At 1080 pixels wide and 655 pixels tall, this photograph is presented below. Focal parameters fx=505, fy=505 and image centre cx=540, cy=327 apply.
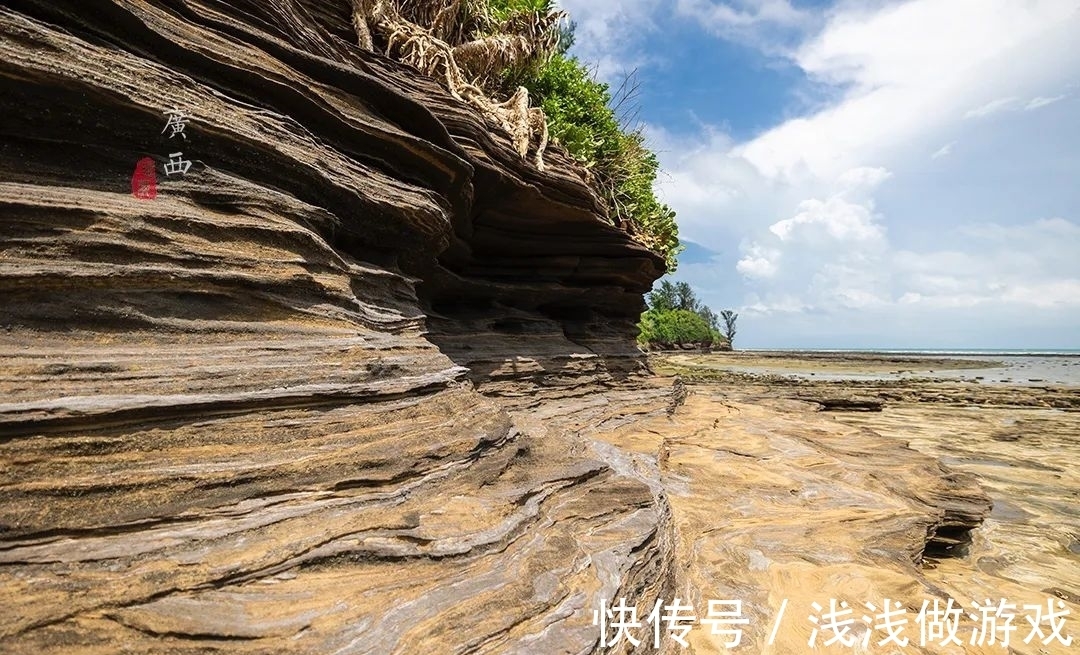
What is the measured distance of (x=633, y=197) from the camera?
39.0 feet

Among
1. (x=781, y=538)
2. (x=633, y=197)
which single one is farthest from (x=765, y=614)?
(x=633, y=197)

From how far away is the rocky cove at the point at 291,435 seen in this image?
2484 millimetres

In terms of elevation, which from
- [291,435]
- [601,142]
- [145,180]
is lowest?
[291,435]

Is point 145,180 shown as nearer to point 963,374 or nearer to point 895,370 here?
point 963,374

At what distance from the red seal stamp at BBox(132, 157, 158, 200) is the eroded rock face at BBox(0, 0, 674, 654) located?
0.02m

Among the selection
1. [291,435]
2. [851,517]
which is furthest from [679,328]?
[291,435]

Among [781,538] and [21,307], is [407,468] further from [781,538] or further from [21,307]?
[781,538]

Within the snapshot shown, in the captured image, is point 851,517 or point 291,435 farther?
point 851,517

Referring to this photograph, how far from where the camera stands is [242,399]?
10.4 feet

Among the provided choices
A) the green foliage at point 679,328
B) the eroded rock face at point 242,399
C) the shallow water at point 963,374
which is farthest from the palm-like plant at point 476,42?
the green foliage at point 679,328

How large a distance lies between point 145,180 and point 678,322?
248 feet

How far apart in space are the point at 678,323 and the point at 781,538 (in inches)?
2845

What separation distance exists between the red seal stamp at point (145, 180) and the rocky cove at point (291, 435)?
0.15ft

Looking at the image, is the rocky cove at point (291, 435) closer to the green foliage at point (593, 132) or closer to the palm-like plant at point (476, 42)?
the palm-like plant at point (476, 42)
